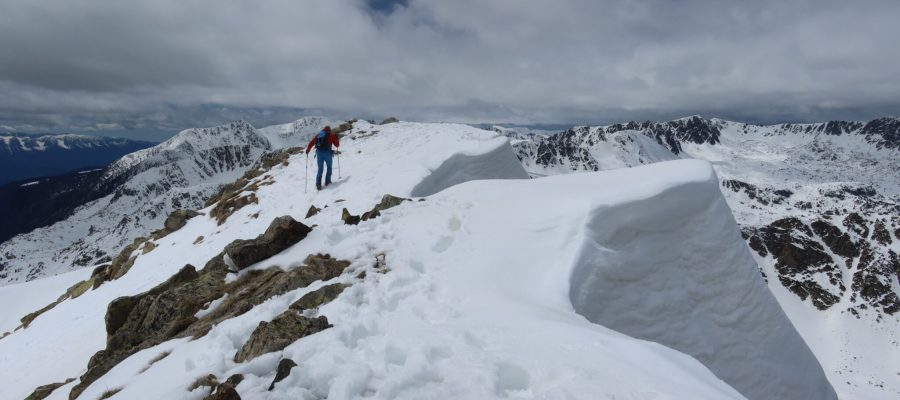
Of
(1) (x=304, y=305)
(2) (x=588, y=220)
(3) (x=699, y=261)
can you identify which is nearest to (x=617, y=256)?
(2) (x=588, y=220)

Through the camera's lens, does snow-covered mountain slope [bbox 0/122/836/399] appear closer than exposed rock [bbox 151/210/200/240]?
Yes

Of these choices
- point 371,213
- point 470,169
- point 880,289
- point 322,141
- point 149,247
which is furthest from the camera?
point 880,289

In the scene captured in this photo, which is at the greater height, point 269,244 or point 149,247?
point 269,244

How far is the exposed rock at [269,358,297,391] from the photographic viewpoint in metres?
6.50

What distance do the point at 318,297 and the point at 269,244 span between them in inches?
200

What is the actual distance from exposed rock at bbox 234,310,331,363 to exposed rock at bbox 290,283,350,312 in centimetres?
93

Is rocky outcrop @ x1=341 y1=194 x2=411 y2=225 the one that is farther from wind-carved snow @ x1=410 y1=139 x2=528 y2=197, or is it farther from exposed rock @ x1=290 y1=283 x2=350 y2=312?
wind-carved snow @ x1=410 y1=139 x2=528 y2=197

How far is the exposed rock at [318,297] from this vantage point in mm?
9273

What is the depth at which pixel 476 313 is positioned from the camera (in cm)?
855

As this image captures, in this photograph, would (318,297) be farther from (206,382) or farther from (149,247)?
(149,247)

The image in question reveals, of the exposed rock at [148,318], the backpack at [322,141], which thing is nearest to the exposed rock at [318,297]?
the exposed rock at [148,318]

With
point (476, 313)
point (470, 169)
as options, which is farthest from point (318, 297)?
point (470, 169)

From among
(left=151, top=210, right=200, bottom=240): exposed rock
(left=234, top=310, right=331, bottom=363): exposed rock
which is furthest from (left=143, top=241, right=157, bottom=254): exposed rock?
(left=234, top=310, right=331, bottom=363): exposed rock

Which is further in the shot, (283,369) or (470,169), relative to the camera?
(470,169)
